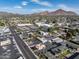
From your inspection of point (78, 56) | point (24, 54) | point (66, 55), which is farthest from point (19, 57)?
point (78, 56)

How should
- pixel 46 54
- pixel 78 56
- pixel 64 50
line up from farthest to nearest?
1. pixel 64 50
2. pixel 46 54
3. pixel 78 56

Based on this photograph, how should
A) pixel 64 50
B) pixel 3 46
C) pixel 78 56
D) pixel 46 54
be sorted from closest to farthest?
pixel 78 56, pixel 46 54, pixel 64 50, pixel 3 46

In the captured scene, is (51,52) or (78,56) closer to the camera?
(78,56)

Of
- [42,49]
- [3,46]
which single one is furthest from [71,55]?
[3,46]

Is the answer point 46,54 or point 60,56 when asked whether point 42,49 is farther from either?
point 60,56

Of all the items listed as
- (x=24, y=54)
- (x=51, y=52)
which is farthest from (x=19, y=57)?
(x=51, y=52)

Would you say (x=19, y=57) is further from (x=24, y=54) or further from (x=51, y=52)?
(x=51, y=52)

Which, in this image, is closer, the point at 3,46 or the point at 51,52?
the point at 51,52

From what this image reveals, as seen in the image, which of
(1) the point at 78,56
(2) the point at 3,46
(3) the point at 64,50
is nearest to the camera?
(1) the point at 78,56
